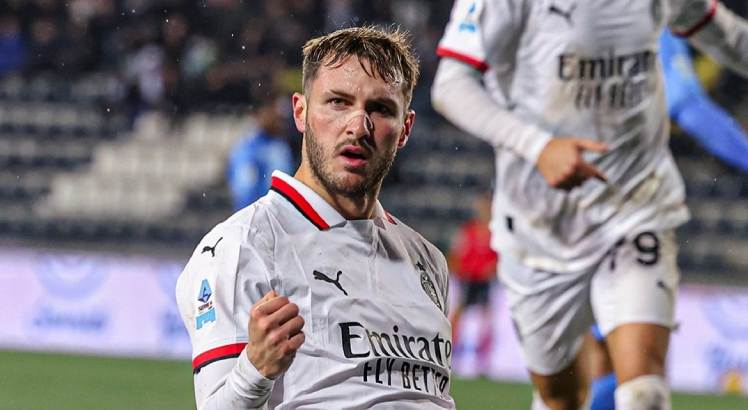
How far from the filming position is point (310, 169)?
10.3 feet

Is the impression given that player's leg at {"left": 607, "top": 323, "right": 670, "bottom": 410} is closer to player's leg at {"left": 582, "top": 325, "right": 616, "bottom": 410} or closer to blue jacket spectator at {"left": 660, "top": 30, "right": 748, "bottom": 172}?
player's leg at {"left": 582, "top": 325, "right": 616, "bottom": 410}

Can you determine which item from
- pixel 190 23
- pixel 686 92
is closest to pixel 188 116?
pixel 190 23

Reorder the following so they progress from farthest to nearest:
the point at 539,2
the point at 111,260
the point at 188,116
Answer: the point at 188,116, the point at 111,260, the point at 539,2

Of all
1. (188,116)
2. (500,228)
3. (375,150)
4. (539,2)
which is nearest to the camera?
(375,150)

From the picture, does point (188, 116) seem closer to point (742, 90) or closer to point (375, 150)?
point (742, 90)

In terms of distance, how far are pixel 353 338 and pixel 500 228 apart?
242 centimetres

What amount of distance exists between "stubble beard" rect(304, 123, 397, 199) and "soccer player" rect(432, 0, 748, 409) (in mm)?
1720

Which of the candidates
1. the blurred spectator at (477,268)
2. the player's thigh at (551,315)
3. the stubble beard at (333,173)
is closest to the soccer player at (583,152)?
the player's thigh at (551,315)

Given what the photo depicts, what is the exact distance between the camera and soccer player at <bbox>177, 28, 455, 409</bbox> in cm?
288

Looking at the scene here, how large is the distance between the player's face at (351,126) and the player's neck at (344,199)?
33mm

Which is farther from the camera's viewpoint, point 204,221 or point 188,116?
point 188,116

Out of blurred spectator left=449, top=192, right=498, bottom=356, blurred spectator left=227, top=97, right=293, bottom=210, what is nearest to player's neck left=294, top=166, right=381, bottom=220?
blurred spectator left=227, top=97, right=293, bottom=210

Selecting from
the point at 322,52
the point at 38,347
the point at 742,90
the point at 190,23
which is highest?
the point at 322,52

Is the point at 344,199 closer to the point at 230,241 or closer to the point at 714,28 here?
the point at 230,241
